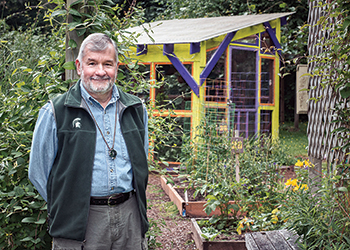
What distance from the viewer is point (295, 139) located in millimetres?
12938

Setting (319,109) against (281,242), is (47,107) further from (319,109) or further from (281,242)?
(319,109)

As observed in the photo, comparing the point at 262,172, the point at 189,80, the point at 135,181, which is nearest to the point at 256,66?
the point at 189,80

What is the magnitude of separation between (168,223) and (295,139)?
9380 millimetres

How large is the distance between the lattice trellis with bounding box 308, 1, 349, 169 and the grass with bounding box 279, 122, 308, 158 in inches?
224

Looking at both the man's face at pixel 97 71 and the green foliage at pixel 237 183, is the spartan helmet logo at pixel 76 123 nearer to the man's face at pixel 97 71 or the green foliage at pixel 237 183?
the man's face at pixel 97 71

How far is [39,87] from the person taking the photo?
2553 millimetres

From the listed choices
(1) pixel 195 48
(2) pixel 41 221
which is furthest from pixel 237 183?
(1) pixel 195 48

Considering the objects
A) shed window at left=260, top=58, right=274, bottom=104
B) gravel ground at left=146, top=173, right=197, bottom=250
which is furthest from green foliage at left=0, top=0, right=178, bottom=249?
shed window at left=260, top=58, right=274, bottom=104

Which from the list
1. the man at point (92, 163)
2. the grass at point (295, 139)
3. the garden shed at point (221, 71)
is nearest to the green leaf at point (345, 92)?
the man at point (92, 163)

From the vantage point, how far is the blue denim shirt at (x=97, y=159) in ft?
6.15

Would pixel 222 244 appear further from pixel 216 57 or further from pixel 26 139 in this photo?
pixel 216 57

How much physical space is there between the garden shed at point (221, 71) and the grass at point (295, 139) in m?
1.68

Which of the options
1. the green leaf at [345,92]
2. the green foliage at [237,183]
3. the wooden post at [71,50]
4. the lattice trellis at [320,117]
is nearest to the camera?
the wooden post at [71,50]

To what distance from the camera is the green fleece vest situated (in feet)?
5.94
